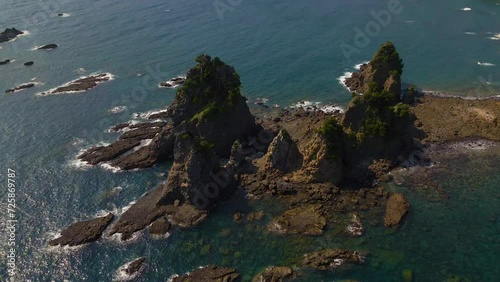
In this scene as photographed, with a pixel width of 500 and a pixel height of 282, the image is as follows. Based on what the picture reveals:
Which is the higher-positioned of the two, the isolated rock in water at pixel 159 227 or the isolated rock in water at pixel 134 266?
the isolated rock in water at pixel 159 227

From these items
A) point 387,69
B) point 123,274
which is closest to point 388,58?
point 387,69

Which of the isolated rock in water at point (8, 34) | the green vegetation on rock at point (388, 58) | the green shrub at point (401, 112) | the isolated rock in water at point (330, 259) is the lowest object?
the isolated rock in water at point (330, 259)

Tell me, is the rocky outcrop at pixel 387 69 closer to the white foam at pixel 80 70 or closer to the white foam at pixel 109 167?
the white foam at pixel 109 167

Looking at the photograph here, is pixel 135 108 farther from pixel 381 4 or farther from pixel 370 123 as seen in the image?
pixel 381 4

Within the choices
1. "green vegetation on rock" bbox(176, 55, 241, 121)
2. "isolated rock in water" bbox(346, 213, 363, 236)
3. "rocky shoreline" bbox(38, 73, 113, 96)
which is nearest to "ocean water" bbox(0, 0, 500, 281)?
"isolated rock in water" bbox(346, 213, 363, 236)

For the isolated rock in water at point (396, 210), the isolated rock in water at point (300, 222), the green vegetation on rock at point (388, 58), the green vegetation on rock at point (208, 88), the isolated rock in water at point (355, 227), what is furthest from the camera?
the green vegetation on rock at point (388, 58)

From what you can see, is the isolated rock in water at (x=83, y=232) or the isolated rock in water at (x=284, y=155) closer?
the isolated rock in water at (x=83, y=232)

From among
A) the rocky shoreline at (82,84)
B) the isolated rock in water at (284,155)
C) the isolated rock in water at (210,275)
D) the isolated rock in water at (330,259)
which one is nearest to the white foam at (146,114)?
the rocky shoreline at (82,84)

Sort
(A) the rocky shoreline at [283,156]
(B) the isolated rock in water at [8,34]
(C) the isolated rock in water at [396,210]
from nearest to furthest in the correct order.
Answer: (C) the isolated rock in water at [396,210] < (A) the rocky shoreline at [283,156] < (B) the isolated rock in water at [8,34]
